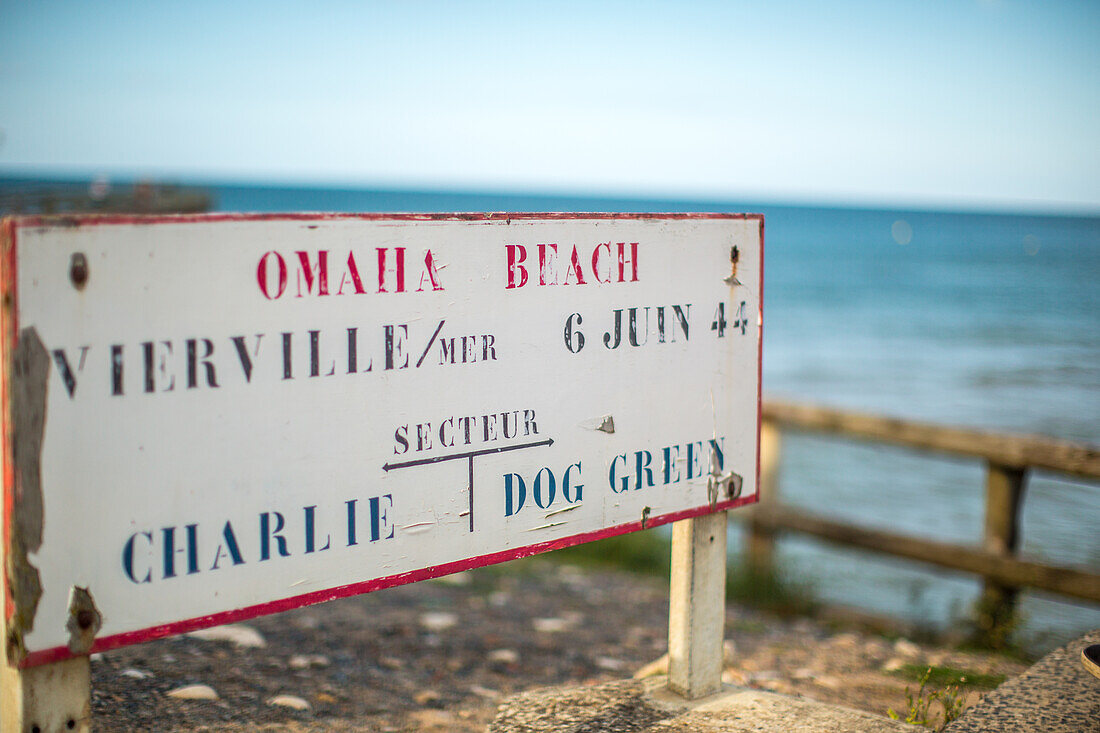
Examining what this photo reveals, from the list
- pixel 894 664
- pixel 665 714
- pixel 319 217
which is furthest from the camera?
pixel 894 664

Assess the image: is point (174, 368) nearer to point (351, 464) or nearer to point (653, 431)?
point (351, 464)

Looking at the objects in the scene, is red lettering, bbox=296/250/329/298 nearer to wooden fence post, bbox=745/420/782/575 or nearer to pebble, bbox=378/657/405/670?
pebble, bbox=378/657/405/670

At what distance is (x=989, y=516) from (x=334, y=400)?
387 centimetres

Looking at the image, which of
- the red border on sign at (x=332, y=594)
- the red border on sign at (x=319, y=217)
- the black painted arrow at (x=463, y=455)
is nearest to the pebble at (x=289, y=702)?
the red border on sign at (x=332, y=594)

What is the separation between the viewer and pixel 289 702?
272 centimetres

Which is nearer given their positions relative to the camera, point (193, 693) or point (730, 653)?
point (193, 693)

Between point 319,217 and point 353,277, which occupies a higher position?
point 319,217

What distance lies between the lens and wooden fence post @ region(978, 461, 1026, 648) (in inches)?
171

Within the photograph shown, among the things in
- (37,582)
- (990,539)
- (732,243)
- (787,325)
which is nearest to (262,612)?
(37,582)

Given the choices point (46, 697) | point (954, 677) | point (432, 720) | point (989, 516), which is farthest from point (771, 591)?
point (46, 697)

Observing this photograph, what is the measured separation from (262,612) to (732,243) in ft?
4.98

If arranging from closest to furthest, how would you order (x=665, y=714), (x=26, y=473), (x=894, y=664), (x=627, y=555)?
(x=26, y=473) → (x=665, y=714) → (x=894, y=664) → (x=627, y=555)

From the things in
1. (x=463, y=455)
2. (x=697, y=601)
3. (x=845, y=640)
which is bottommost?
(x=845, y=640)

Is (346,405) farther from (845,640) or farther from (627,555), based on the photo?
(627,555)
